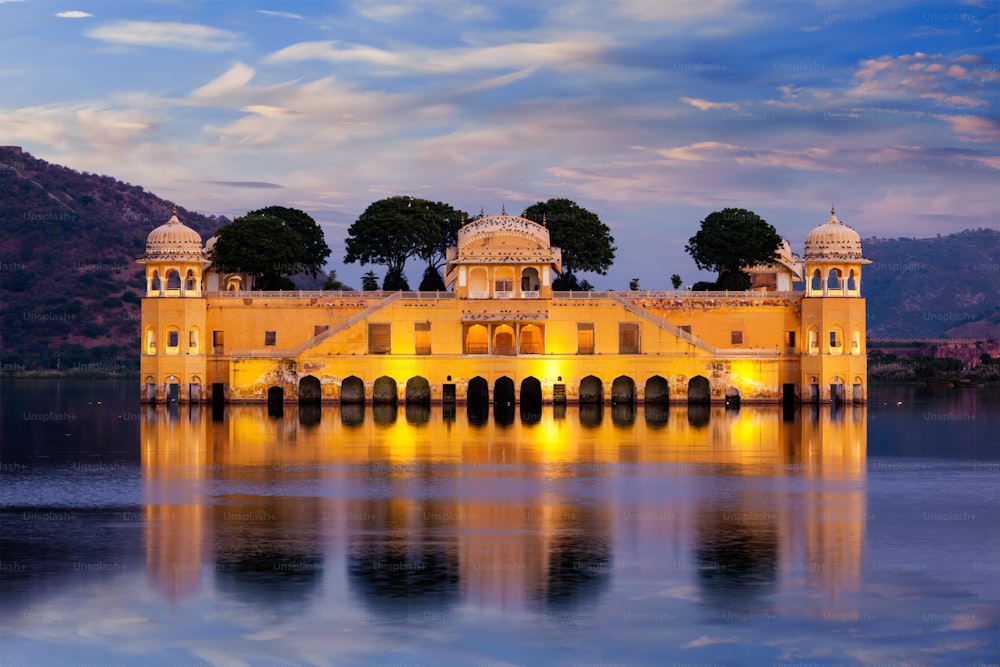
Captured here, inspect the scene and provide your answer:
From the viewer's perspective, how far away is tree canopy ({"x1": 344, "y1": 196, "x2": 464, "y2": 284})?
83750 mm

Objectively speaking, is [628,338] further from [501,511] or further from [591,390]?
[501,511]

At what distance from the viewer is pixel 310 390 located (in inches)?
2995

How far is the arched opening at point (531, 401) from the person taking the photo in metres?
64.7

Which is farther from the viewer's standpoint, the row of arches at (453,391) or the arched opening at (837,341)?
the row of arches at (453,391)

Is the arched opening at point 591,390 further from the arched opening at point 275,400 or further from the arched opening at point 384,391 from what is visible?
the arched opening at point 275,400

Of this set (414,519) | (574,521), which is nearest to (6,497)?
(414,519)

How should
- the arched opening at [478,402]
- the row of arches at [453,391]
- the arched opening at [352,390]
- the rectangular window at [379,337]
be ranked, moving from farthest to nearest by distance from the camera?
1. the arched opening at [352,390]
2. the row of arches at [453,391]
3. the rectangular window at [379,337]
4. the arched opening at [478,402]

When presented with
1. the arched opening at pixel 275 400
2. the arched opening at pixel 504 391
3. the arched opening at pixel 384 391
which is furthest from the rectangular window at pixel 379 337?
the arched opening at pixel 504 391

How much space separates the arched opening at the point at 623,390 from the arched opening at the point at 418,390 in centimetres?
953

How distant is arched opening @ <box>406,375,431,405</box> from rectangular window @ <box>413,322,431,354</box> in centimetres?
384

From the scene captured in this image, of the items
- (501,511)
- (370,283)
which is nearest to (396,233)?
(370,283)

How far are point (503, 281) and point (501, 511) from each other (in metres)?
43.2

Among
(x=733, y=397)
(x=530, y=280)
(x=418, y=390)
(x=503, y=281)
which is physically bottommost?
(x=733, y=397)

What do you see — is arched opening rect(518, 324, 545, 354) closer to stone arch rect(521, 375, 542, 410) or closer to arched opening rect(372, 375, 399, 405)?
stone arch rect(521, 375, 542, 410)
